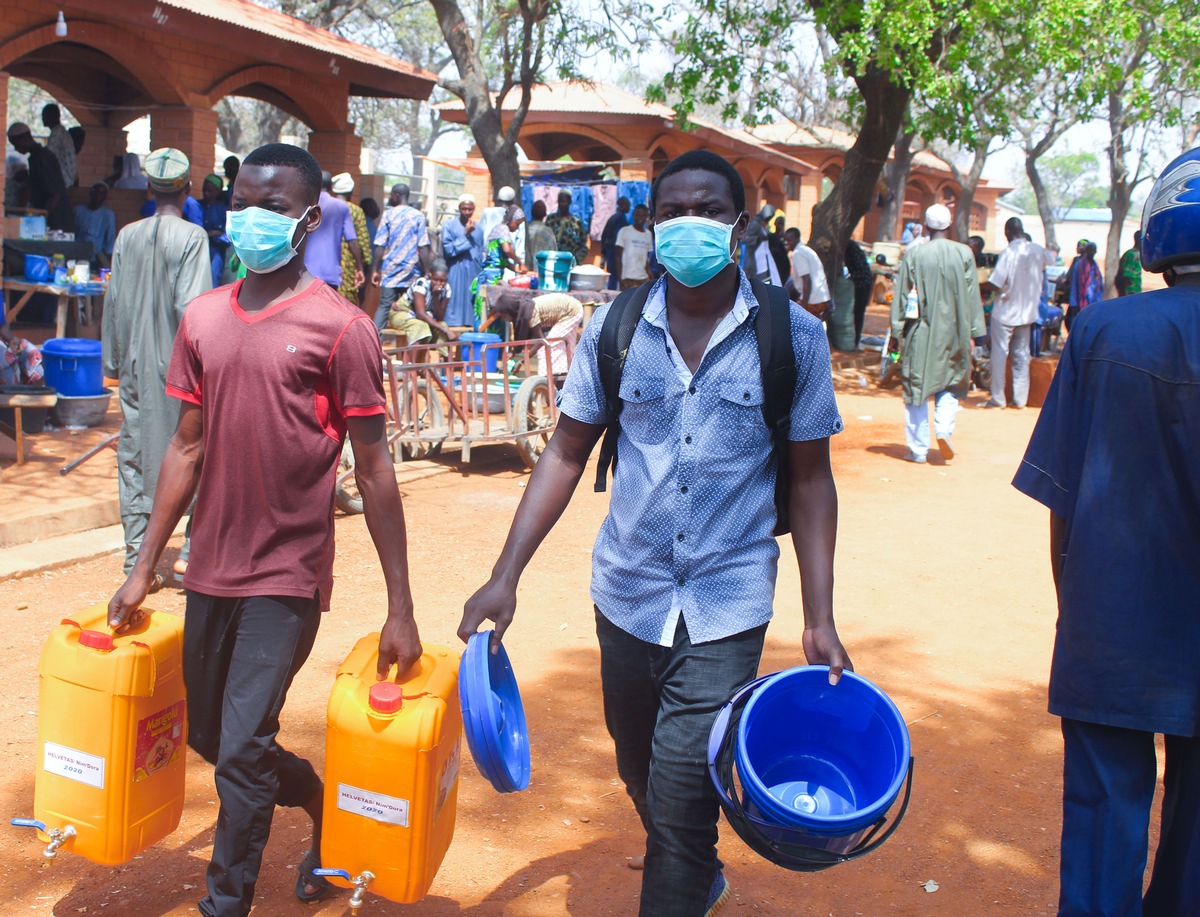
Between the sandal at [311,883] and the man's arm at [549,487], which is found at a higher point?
the man's arm at [549,487]

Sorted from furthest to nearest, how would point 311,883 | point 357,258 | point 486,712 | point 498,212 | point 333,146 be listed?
point 333,146, point 498,212, point 357,258, point 311,883, point 486,712

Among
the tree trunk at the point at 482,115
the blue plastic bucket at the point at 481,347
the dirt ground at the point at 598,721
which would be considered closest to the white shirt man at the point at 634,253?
the tree trunk at the point at 482,115

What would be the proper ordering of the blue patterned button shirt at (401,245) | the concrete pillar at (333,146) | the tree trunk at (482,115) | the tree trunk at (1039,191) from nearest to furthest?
the blue patterned button shirt at (401,245), the concrete pillar at (333,146), the tree trunk at (482,115), the tree trunk at (1039,191)

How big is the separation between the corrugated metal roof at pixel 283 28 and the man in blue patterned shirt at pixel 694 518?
454 inches

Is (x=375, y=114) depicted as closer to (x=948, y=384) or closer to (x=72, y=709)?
(x=948, y=384)

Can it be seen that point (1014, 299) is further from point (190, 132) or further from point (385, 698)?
point (385, 698)

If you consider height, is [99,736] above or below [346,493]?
above

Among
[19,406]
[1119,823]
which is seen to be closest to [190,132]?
[19,406]

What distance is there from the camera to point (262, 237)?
2.90m

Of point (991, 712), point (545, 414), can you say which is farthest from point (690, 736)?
point (545, 414)

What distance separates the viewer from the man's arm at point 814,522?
2.72 meters

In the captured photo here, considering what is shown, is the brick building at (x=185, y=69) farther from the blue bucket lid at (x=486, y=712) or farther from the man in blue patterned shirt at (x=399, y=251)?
the blue bucket lid at (x=486, y=712)

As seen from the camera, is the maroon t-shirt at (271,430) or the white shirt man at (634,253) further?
the white shirt man at (634,253)

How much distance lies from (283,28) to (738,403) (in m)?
13.7
